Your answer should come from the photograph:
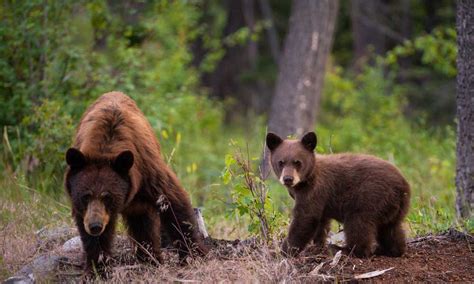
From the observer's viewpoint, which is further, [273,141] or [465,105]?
[465,105]

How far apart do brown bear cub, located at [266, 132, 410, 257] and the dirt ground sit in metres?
0.16

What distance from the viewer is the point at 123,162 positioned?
19.6 ft

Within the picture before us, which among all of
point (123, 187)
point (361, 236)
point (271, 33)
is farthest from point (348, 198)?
point (271, 33)

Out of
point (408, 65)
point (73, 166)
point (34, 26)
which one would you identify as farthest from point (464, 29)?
point (408, 65)

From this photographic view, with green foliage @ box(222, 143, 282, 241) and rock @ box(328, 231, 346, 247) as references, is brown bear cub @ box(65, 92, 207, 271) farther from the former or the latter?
rock @ box(328, 231, 346, 247)

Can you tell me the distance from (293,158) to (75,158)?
1.92m

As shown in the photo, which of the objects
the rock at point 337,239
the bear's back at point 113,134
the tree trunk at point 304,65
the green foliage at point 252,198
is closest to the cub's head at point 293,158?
the green foliage at point 252,198

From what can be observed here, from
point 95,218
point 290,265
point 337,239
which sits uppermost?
point 95,218

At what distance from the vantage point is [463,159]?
8031 mm

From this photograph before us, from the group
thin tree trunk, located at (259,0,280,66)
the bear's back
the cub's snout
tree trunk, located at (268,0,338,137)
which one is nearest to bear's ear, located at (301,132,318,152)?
the cub's snout

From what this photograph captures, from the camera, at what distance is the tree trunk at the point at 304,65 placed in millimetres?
13695

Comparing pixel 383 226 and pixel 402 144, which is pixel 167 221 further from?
pixel 402 144

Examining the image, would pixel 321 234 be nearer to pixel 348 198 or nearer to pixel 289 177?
pixel 348 198

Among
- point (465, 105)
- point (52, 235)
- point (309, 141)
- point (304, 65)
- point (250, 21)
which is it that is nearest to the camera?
point (309, 141)
